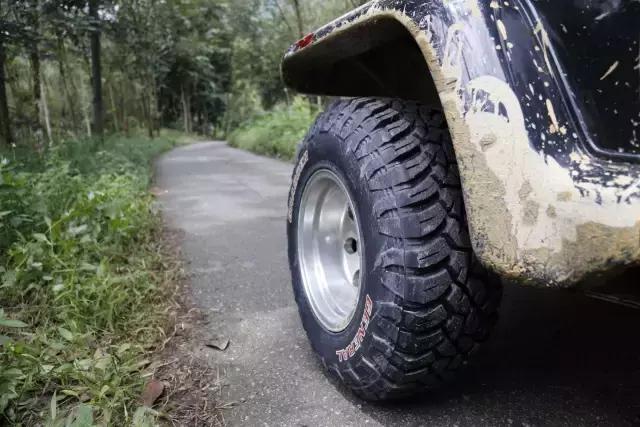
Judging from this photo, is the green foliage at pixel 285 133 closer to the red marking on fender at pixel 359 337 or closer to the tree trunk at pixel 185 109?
the red marking on fender at pixel 359 337

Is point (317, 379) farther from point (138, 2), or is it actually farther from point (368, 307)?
point (138, 2)

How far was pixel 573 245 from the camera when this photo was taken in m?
1.00

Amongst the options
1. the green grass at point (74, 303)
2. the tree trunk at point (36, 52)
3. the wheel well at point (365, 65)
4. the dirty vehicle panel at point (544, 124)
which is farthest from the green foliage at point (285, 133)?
the dirty vehicle panel at point (544, 124)

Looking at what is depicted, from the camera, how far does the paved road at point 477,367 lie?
1661mm

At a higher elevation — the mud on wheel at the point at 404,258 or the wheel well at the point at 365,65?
the wheel well at the point at 365,65

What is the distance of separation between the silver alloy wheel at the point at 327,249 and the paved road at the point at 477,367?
288 mm

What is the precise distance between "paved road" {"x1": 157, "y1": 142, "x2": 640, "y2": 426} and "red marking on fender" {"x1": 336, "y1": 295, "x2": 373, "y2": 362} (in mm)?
203

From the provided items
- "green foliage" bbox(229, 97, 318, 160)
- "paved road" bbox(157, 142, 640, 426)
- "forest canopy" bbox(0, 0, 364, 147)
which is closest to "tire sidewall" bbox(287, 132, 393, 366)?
"paved road" bbox(157, 142, 640, 426)

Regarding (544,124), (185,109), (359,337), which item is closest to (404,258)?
(359,337)

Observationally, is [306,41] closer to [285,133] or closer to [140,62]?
[285,133]

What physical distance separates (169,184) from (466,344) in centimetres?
750

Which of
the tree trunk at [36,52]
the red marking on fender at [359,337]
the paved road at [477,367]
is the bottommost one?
the paved road at [477,367]

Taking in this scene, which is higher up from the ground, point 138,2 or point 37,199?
point 138,2

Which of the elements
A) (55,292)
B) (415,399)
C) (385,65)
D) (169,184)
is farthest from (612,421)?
(169,184)
